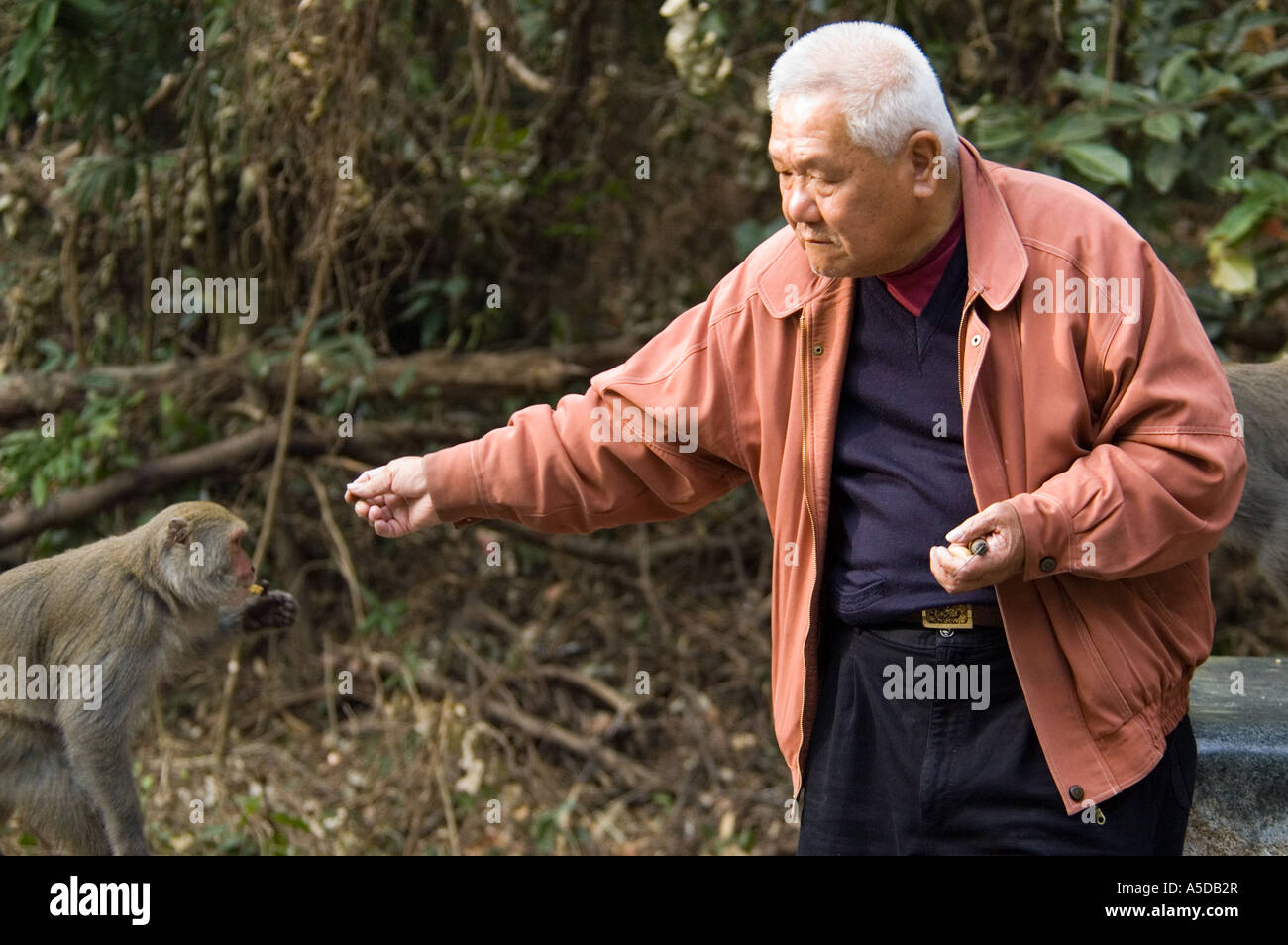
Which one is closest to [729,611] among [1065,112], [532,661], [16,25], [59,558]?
[532,661]

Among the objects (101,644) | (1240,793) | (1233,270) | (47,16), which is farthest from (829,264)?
(47,16)

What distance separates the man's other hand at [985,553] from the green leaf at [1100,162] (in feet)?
10.8

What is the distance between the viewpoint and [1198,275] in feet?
26.8

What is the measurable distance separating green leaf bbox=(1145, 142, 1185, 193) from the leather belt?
145 inches

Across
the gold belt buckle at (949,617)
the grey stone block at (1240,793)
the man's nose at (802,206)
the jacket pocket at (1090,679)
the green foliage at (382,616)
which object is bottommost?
the green foliage at (382,616)

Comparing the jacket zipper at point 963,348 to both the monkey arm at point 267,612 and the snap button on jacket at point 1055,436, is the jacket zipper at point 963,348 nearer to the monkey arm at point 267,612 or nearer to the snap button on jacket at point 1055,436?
the snap button on jacket at point 1055,436

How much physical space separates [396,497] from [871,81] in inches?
52.4

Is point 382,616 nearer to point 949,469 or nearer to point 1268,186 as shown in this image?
point 1268,186

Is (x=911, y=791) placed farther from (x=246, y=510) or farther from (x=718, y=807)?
(x=246, y=510)

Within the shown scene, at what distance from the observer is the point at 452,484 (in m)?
3.01

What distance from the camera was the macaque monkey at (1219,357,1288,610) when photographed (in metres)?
5.20

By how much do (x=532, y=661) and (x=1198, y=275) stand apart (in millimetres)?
4455

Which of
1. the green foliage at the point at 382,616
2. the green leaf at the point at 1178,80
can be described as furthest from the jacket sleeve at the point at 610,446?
the green foliage at the point at 382,616

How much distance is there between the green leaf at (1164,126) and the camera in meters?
5.56
